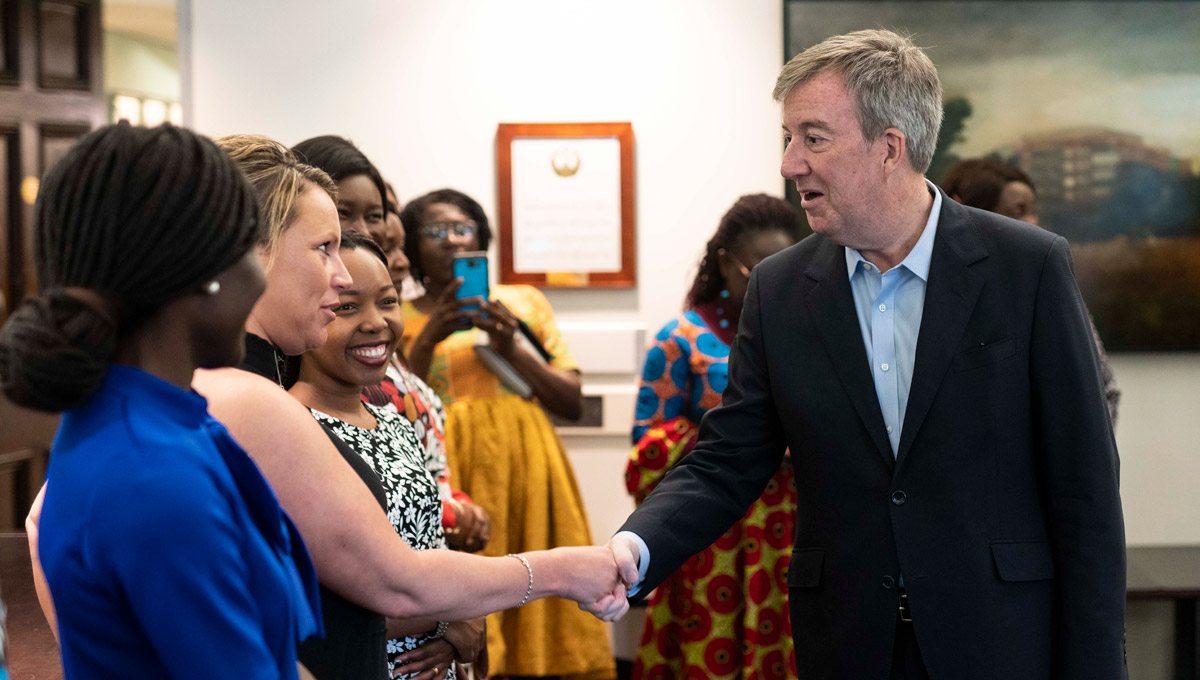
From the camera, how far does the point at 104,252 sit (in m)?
0.83

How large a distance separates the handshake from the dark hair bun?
0.89m

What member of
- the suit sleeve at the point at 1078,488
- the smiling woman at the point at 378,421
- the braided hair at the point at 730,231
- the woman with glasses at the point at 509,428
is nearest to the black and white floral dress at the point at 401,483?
the smiling woman at the point at 378,421

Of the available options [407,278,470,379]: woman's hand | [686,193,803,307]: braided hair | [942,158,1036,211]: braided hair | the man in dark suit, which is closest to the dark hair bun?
the man in dark suit

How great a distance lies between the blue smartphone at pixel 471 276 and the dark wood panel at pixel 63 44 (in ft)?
6.23

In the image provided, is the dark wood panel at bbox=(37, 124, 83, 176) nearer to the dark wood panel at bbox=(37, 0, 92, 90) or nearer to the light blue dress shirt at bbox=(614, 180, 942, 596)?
the dark wood panel at bbox=(37, 0, 92, 90)

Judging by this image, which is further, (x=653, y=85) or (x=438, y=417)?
(x=653, y=85)

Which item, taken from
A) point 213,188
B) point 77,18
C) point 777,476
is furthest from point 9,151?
point 213,188

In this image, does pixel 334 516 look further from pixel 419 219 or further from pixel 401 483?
pixel 419 219

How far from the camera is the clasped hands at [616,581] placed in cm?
175

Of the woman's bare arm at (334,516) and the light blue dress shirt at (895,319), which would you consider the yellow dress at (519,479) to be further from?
the woman's bare arm at (334,516)

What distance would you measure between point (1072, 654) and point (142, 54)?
12.5 feet

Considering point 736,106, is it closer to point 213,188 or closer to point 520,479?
point 520,479

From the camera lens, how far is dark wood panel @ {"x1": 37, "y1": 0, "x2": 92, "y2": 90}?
12.7ft

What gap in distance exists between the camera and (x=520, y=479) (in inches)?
Result: 134
